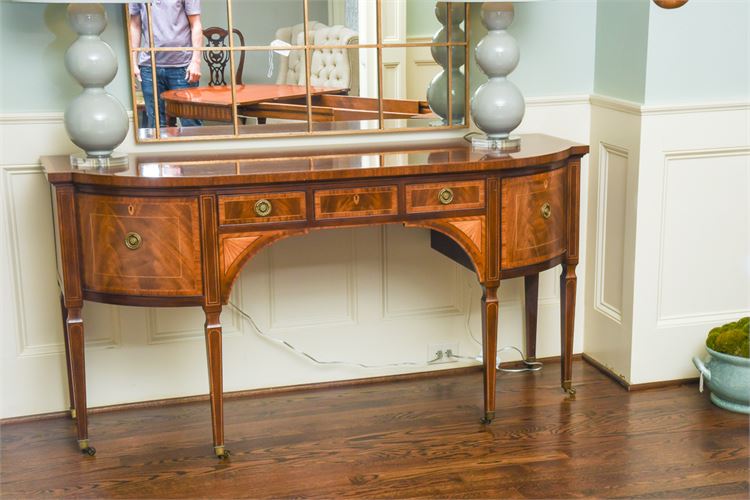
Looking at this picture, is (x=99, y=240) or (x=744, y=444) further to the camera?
(x=744, y=444)

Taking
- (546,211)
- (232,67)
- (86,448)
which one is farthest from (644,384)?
(86,448)

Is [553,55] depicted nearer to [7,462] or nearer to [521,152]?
[521,152]

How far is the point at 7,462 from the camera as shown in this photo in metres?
2.92

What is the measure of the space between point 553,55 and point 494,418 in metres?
1.30

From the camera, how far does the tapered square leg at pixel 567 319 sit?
127 inches

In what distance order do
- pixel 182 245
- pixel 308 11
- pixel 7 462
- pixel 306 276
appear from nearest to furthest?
pixel 182 245 → pixel 7 462 → pixel 308 11 → pixel 306 276

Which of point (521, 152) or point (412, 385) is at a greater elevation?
point (521, 152)

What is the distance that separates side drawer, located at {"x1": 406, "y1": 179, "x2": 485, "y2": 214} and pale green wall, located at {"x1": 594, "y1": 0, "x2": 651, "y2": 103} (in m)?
0.73

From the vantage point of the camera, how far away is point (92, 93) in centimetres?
281

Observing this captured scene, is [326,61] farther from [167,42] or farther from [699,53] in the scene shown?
[699,53]

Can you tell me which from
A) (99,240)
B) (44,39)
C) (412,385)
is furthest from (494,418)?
(44,39)

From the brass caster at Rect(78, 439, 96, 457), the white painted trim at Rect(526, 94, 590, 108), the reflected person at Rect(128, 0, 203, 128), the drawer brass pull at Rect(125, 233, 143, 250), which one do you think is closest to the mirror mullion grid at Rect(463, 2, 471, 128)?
the white painted trim at Rect(526, 94, 590, 108)

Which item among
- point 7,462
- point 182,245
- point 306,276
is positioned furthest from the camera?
point 306,276

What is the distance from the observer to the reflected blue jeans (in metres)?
3.07
